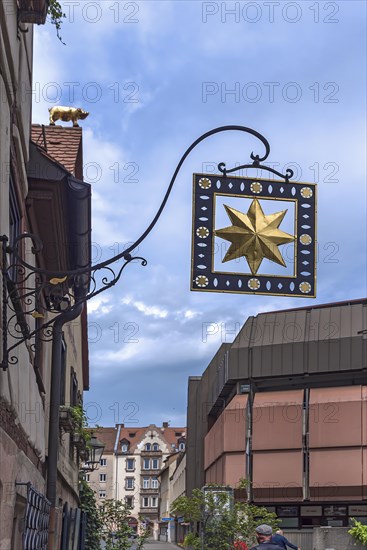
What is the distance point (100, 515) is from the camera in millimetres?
23938

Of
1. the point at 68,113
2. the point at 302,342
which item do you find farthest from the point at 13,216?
the point at 302,342

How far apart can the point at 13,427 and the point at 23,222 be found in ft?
7.89

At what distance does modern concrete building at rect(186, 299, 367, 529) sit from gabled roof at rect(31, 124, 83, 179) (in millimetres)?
24300

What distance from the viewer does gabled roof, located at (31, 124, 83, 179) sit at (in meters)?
13.6

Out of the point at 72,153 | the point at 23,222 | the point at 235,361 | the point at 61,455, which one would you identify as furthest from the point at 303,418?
the point at 23,222

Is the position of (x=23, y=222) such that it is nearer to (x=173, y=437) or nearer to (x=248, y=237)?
(x=248, y=237)

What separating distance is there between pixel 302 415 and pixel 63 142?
83.3 ft

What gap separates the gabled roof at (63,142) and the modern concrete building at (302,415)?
24300mm

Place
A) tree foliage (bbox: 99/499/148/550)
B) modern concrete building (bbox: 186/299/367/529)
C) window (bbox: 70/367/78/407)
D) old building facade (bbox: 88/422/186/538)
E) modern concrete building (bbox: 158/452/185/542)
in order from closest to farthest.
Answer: window (bbox: 70/367/78/407) → tree foliage (bbox: 99/499/148/550) → modern concrete building (bbox: 186/299/367/529) → modern concrete building (bbox: 158/452/185/542) → old building facade (bbox: 88/422/186/538)

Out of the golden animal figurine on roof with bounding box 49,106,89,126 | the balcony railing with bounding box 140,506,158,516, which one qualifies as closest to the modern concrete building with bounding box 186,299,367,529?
the golden animal figurine on roof with bounding box 49,106,89,126

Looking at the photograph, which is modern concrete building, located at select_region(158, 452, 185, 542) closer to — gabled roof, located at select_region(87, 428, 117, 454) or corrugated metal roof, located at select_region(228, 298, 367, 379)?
gabled roof, located at select_region(87, 428, 117, 454)

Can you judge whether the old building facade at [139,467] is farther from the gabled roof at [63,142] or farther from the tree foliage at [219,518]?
the gabled roof at [63,142]

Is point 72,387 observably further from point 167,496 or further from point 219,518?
point 167,496

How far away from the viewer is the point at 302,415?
37.6 m
